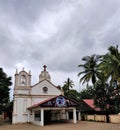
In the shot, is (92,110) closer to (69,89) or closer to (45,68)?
(45,68)

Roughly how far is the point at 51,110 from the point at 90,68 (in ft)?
38.3

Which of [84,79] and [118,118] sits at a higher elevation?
[84,79]

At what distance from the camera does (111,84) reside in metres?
24.8

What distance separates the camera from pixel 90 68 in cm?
3353

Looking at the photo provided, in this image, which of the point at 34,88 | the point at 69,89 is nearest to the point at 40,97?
the point at 34,88

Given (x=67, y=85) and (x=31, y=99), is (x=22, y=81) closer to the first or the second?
(x=31, y=99)

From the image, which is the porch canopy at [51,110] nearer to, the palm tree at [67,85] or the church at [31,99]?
the church at [31,99]

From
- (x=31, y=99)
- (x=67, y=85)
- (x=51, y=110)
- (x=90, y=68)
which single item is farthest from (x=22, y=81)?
(x=67, y=85)

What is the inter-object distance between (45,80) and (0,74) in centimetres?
828

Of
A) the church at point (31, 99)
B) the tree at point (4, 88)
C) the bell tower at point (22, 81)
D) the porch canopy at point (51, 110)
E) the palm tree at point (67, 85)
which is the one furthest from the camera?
the palm tree at point (67, 85)

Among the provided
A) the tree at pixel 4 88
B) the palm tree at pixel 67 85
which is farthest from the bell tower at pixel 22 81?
the palm tree at pixel 67 85

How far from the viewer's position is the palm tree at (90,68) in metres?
33.1

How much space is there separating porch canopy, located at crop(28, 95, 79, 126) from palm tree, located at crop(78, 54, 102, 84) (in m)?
7.59

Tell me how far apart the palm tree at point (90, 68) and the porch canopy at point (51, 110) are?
759 centimetres
